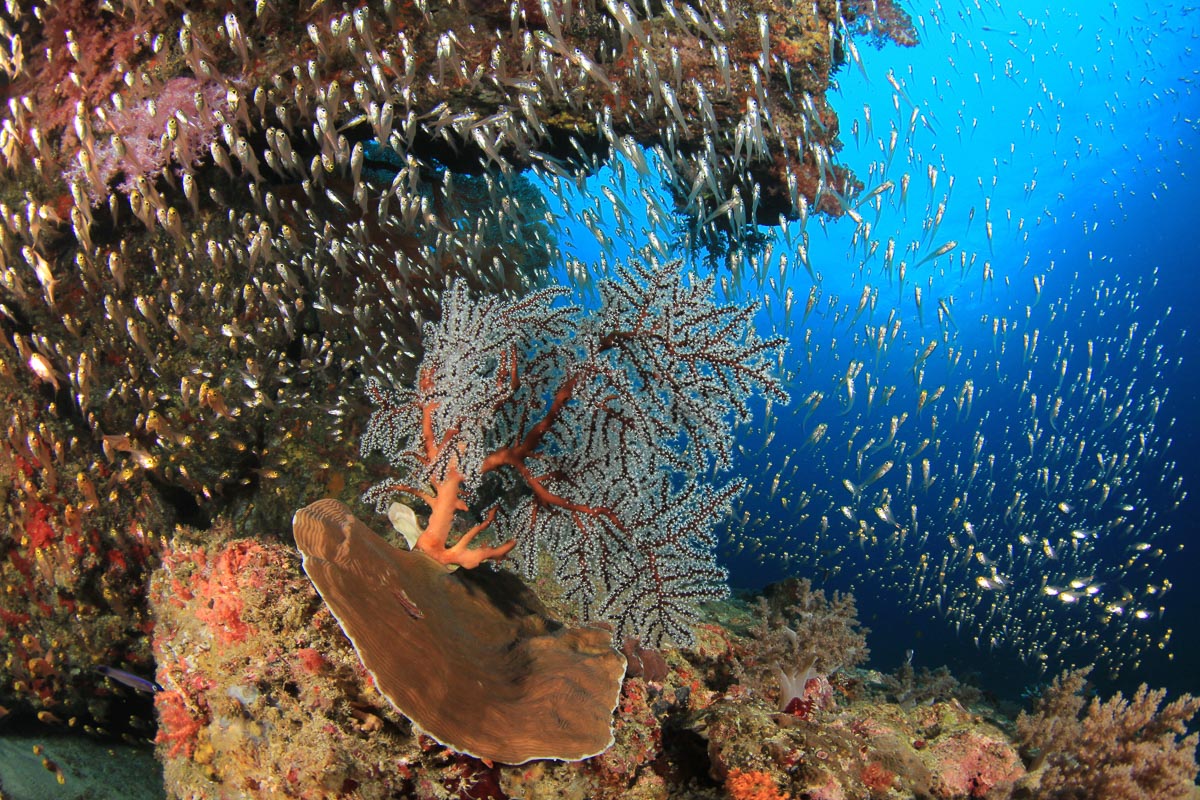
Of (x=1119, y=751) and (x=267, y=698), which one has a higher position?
(x=1119, y=751)

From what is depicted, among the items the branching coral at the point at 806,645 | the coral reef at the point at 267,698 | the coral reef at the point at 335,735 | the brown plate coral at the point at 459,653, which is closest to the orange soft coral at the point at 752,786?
the coral reef at the point at 335,735

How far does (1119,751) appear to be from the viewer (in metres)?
4.18

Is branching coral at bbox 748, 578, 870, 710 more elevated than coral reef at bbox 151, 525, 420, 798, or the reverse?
branching coral at bbox 748, 578, 870, 710

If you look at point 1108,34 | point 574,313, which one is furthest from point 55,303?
point 1108,34

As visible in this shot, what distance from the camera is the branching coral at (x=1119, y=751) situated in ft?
13.0

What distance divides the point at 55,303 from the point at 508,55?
6.02 meters

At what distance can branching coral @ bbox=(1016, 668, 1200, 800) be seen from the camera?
13.0ft

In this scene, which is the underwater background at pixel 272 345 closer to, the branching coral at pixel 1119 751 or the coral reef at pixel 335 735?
the coral reef at pixel 335 735

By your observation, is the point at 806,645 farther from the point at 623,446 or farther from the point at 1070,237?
the point at 1070,237

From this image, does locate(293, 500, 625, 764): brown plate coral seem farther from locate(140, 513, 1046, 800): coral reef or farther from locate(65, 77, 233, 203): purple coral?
locate(65, 77, 233, 203): purple coral

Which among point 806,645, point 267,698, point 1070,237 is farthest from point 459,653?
point 1070,237

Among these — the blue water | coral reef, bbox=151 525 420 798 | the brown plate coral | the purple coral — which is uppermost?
the blue water

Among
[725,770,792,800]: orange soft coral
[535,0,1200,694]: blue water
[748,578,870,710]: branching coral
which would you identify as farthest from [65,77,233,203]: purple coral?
[535,0,1200,694]: blue water

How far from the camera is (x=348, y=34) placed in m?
6.11
